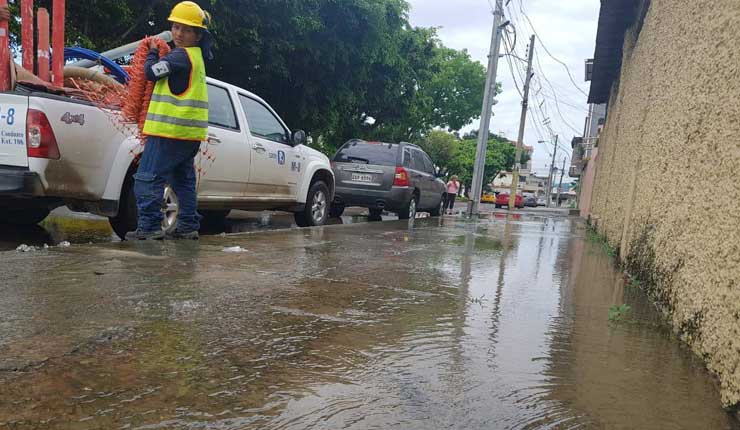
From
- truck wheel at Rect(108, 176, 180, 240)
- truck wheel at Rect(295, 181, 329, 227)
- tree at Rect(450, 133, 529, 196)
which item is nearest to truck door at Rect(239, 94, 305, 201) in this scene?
truck wheel at Rect(295, 181, 329, 227)

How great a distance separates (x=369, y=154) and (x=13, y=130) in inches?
289

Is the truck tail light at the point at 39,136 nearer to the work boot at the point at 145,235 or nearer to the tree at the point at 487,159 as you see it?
the work boot at the point at 145,235

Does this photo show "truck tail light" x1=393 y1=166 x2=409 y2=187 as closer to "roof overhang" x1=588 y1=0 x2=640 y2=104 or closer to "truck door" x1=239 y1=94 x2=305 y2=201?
"truck door" x1=239 y1=94 x2=305 y2=201

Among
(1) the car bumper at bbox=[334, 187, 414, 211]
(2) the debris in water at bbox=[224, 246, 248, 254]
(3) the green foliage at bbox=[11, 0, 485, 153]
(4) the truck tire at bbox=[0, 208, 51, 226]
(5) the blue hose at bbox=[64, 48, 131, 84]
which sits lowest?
(4) the truck tire at bbox=[0, 208, 51, 226]

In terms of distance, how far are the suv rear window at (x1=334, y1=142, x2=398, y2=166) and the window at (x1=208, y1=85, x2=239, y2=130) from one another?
477 centimetres

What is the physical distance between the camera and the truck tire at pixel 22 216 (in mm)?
5684

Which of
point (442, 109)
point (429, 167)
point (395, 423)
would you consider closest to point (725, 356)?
point (395, 423)

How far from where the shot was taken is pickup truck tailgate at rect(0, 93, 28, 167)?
4.21 m

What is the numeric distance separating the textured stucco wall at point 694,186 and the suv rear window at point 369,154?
602 cm

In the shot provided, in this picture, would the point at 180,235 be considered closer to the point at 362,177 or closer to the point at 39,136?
the point at 39,136

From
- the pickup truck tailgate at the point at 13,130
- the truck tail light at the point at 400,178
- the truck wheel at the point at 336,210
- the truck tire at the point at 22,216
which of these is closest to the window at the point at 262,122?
the truck tire at the point at 22,216

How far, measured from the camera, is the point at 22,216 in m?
5.81

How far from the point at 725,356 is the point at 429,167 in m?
11.2

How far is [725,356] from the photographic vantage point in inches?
81.0
